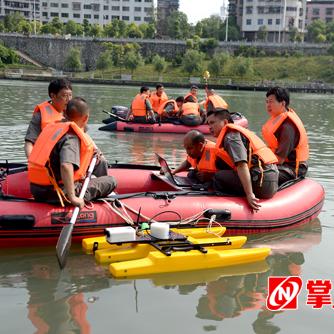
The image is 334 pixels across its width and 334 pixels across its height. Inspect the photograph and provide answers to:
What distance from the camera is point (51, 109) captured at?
6.89m

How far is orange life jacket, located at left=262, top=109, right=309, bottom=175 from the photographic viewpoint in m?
→ 7.00

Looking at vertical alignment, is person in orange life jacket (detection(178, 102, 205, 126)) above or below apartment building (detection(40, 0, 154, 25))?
below

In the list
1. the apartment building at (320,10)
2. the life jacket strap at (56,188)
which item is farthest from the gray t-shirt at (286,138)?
the apartment building at (320,10)

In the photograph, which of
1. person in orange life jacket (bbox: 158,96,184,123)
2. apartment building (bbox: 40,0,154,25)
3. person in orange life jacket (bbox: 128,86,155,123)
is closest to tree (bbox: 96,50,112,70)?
apartment building (bbox: 40,0,154,25)

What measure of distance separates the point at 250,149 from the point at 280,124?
2.96ft

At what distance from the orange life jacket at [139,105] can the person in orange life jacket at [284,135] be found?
8.73 metres

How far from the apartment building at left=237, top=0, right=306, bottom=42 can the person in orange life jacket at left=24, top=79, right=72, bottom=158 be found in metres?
90.4

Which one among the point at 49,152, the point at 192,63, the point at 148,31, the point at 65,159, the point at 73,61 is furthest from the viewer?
the point at 148,31

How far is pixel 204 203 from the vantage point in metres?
6.25

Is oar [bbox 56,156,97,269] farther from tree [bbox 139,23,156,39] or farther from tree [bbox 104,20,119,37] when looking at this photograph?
tree [bbox 139,23,156,39]

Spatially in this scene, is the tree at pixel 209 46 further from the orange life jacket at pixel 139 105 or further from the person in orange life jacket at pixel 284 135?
the person in orange life jacket at pixel 284 135

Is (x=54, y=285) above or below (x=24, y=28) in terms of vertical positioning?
below

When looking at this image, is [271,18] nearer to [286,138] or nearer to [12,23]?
[12,23]

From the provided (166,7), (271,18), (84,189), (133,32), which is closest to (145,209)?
(84,189)
